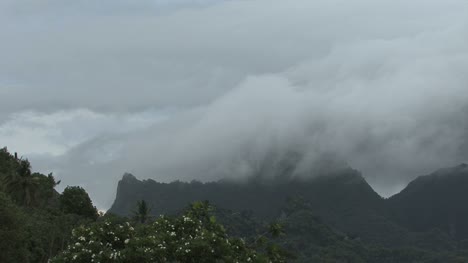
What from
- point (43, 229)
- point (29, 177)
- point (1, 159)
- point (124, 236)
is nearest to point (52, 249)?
point (43, 229)

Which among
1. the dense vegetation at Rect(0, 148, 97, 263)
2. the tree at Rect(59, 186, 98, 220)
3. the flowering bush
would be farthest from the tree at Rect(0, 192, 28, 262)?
the tree at Rect(59, 186, 98, 220)

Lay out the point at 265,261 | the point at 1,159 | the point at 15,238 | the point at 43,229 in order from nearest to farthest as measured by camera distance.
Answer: the point at 265,261 → the point at 15,238 → the point at 43,229 → the point at 1,159

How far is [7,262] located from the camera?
55344mm

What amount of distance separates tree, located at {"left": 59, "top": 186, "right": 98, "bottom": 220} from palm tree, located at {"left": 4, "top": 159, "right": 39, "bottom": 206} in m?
24.6

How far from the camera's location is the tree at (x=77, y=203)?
11788 cm

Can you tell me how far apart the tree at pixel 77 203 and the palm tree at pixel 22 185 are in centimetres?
2458

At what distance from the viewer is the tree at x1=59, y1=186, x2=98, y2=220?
4641 inches

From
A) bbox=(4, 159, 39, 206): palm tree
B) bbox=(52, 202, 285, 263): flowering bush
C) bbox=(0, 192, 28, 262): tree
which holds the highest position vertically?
bbox=(4, 159, 39, 206): palm tree

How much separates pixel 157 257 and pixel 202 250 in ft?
6.25

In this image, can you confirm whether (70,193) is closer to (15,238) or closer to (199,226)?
(15,238)

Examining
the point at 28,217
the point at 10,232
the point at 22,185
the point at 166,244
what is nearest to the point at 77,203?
the point at 22,185

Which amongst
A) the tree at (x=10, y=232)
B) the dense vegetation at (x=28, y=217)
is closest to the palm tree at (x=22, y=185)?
the dense vegetation at (x=28, y=217)

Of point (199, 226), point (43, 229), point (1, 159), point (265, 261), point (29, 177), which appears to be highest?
point (1, 159)

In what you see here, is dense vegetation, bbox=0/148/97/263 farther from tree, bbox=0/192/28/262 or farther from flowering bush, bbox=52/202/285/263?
flowering bush, bbox=52/202/285/263
